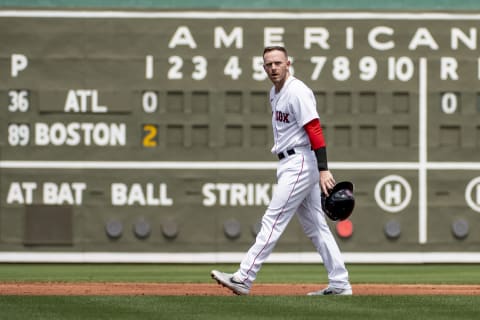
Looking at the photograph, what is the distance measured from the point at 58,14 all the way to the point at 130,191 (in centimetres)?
226

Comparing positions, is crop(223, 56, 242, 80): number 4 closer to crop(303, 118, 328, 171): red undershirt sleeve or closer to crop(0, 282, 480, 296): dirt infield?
crop(0, 282, 480, 296): dirt infield

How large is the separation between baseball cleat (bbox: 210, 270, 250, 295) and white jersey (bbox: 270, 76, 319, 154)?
1.00m

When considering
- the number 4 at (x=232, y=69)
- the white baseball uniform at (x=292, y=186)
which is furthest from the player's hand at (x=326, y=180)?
the number 4 at (x=232, y=69)

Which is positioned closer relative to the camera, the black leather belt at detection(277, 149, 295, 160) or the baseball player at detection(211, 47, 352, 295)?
the baseball player at detection(211, 47, 352, 295)

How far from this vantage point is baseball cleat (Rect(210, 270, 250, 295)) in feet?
29.2

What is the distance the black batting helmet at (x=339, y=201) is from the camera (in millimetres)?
9086

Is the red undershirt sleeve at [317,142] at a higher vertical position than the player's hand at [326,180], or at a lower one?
higher

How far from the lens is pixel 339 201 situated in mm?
9094

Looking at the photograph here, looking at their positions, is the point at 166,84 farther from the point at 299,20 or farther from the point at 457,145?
the point at 457,145

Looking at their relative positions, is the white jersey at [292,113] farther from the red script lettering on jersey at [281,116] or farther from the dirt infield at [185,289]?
the dirt infield at [185,289]

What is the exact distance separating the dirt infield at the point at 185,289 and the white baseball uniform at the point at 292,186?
649 mm

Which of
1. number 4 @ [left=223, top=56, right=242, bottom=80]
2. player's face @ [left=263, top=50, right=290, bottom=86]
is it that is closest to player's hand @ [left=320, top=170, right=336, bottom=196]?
player's face @ [left=263, top=50, right=290, bottom=86]

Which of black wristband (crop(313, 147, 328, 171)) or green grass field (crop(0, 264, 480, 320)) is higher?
black wristband (crop(313, 147, 328, 171))

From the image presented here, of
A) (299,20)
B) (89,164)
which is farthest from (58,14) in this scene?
(299,20)
